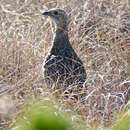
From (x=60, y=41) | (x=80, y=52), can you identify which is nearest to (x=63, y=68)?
(x=60, y=41)

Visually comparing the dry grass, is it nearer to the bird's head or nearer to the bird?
the bird

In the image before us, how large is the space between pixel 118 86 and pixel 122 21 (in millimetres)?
1854

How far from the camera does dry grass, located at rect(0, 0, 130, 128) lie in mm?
2947

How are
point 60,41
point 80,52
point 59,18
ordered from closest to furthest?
point 60,41 < point 59,18 < point 80,52

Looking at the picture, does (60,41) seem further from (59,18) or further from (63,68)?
(63,68)

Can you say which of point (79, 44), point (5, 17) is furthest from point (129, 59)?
point (5, 17)

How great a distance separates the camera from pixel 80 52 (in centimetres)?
435

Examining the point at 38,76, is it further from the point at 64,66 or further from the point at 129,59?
the point at 129,59

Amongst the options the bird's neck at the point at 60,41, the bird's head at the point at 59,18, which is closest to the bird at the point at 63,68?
the bird's neck at the point at 60,41

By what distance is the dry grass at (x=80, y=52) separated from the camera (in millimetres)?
2947

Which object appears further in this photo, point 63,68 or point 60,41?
point 60,41

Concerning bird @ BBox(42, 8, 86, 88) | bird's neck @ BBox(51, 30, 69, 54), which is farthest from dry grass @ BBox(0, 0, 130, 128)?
bird's neck @ BBox(51, 30, 69, 54)

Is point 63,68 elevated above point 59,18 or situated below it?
below

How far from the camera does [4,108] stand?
95.1 inches
